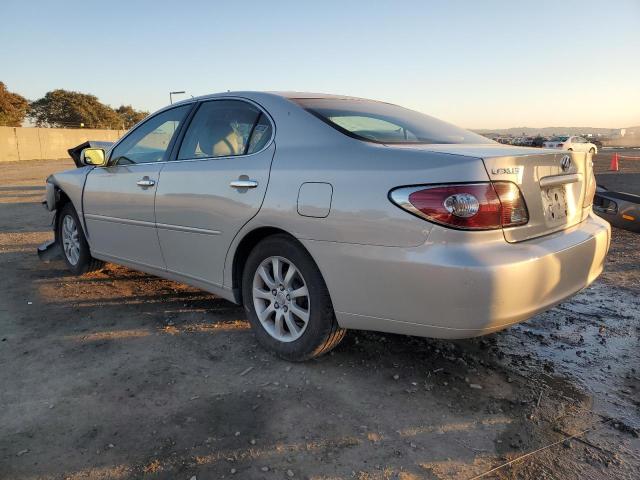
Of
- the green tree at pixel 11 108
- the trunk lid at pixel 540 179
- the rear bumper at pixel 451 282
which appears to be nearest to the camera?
the rear bumper at pixel 451 282

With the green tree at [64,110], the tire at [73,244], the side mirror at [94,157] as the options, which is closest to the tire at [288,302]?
the side mirror at [94,157]

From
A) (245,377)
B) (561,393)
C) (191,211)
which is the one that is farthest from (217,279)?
(561,393)

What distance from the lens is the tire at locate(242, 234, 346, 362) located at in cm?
280

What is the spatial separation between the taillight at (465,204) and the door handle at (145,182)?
2.18 metres

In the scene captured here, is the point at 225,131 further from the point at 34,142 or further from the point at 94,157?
the point at 34,142

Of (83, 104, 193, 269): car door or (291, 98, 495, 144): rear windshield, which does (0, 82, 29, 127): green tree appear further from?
(291, 98, 495, 144): rear windshield

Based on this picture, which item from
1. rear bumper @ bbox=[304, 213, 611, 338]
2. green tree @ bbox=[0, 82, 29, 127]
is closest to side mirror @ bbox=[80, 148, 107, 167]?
rear bumper @ bbox=[304, 213, 611, 338]

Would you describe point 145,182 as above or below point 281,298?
above

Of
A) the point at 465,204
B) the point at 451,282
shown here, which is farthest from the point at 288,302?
the point at 465,204

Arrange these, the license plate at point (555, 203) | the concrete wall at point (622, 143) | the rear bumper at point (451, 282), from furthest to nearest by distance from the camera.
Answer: the concrete wall at point (622, 143) → the license plate at point (555, 203) → the rear bumper at point (451, 282)

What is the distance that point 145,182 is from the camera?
3828 mm

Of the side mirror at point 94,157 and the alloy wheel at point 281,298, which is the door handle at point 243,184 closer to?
the alloy wheel at point 281,298

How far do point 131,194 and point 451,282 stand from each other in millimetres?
2763

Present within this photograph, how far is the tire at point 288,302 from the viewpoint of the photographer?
2801 millimetres
